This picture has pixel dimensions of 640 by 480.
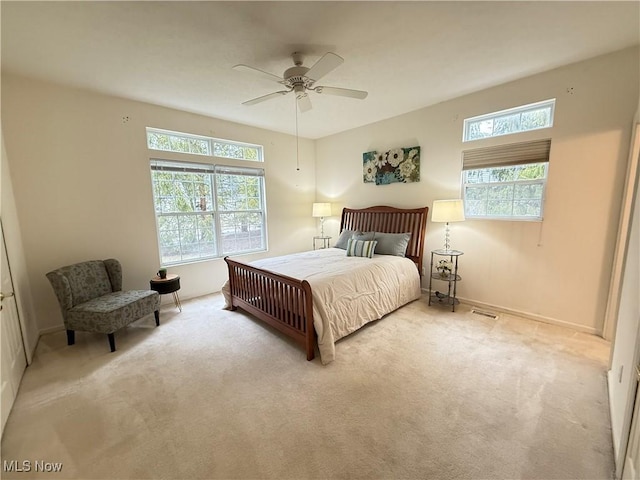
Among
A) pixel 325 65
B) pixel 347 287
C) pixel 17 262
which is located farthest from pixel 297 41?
pixel 17 262

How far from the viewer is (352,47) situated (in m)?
2.40

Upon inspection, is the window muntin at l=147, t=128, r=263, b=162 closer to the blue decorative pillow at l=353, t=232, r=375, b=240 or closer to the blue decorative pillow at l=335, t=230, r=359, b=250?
the blue decorative pillow at l=335, t=230, r=359, b=250

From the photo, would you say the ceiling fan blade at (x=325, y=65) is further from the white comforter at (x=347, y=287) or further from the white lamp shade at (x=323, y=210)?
the white lamp shade at (x=323, y=210)

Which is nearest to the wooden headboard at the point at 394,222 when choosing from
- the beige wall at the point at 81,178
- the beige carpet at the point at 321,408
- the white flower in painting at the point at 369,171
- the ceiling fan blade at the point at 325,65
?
the white flower in painting at the point at 369,171

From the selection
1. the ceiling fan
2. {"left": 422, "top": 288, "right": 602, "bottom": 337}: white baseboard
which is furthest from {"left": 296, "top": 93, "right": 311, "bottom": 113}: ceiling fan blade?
{"left": 422, "top": 288, "right": 602, "bottom": 337}: white baseboard

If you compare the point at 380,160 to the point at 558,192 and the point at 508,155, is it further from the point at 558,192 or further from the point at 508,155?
the point at 558,192

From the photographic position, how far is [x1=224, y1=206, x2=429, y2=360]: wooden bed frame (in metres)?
2.57

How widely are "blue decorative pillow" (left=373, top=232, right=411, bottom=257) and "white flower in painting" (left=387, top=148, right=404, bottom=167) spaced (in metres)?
1.23

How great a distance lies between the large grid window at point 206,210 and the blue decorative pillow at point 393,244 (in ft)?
7.53

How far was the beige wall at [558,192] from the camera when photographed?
2625 millimetres

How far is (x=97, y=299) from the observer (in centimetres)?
292

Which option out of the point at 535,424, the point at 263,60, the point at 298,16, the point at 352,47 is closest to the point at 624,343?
the point at 535,424

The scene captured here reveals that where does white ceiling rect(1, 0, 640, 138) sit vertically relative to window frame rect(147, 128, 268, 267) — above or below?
above

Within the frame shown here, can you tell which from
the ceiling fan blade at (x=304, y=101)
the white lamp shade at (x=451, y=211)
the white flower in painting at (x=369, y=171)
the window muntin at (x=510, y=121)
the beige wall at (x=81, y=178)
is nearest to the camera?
the ceiling fan blade at (x=304, y=101)
